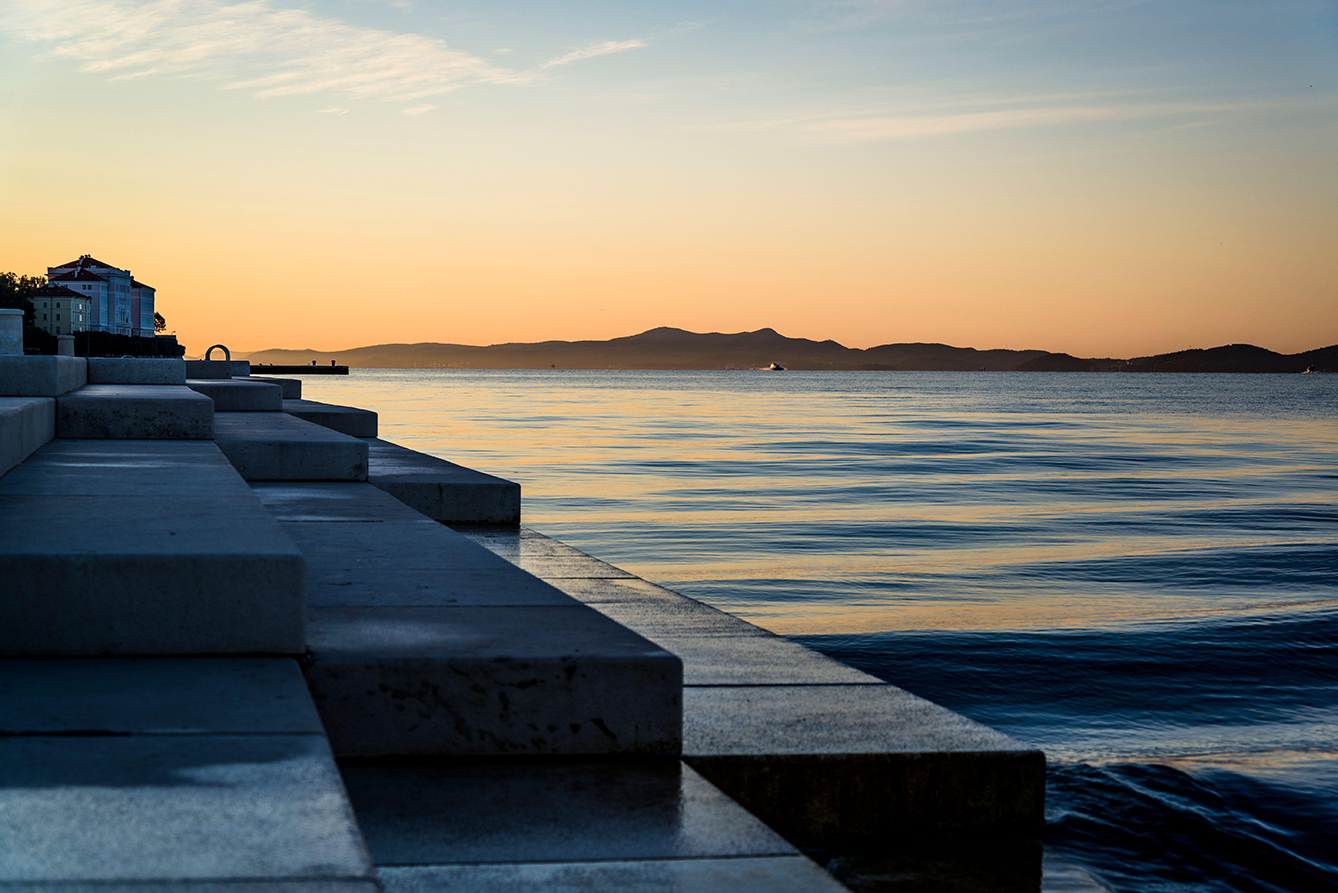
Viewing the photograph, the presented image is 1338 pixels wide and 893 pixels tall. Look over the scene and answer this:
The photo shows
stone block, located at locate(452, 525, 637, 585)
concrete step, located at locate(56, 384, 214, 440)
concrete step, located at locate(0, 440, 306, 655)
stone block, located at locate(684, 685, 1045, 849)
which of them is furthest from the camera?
stone block, located at locate(452, 525, 637, 585)

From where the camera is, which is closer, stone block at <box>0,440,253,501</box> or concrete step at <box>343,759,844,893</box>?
concrete step at <box>343,759,844,893</box>

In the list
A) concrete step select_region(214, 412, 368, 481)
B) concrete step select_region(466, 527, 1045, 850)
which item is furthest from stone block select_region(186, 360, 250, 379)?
concrete step select_region(466, 527, 1045, 850)

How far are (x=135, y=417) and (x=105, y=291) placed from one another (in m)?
161

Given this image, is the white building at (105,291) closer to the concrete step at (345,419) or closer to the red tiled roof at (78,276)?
the red tiled roof at (78,276)

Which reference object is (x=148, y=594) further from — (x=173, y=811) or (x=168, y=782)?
(x=173, y=811)

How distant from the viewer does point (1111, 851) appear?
5.07 m

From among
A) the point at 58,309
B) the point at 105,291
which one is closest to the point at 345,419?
the point at 58,309

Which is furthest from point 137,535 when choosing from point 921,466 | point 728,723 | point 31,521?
point 921,466

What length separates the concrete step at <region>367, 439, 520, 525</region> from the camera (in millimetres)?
11062

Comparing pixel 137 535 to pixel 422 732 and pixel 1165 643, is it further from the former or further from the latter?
pixel 1165 643

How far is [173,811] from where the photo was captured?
243 cm

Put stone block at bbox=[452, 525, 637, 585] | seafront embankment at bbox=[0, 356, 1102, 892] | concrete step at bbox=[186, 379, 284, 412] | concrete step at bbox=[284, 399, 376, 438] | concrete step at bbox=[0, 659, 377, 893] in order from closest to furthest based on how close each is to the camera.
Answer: concrete step at bbox=[0, 659, 377, 893], seafront embankment at bbox=[0, 356, 1102, 892], stone block at bbox=[452, 525, 637, 585], concrete step at bbox=[186, 379, 284, 412], concrete step at bbox=[284, 399, 376, 438]

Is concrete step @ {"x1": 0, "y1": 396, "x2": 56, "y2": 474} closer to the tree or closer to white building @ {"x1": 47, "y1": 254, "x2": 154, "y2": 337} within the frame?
the tree

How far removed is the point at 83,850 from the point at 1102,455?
32066 millimetres
